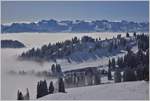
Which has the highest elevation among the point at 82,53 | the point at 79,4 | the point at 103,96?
the point at 79,4

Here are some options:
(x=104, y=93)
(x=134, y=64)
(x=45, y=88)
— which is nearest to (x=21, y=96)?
(x=45, y=88)

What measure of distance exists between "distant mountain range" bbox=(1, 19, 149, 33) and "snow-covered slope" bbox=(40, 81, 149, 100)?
432 mm

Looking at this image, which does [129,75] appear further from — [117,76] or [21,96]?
[21,96]

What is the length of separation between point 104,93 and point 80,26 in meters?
0.54

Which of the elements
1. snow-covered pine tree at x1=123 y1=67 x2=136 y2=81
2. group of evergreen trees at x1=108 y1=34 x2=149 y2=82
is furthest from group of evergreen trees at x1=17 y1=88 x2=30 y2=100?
snow-covered pine tree at x1=123 y1=67 x2=136 y2=81

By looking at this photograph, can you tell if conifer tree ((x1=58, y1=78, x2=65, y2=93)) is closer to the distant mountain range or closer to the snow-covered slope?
the snow-covered slope

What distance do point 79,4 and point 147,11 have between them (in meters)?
0.51

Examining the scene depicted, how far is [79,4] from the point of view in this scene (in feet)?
8.45

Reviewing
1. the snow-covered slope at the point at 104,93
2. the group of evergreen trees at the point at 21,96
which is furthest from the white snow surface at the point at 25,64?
the snow-covered slope at the point at 104,93

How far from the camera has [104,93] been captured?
2621mm

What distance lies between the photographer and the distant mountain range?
2627 millimetres

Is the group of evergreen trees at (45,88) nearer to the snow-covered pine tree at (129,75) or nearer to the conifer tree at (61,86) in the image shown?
the conifer tree at (61,86)

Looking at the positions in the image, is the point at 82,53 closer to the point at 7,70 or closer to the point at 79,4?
the point at 79,4

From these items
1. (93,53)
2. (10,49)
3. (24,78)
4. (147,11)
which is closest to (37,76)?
(24,78)
